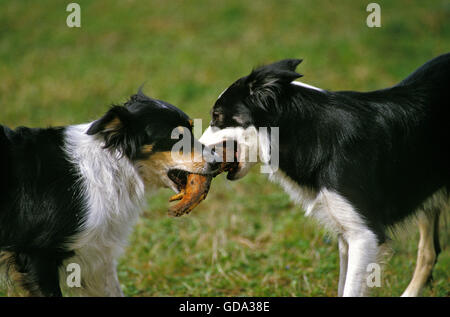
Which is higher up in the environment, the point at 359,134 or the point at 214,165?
the point at 359,134

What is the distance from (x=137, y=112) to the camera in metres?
3.52

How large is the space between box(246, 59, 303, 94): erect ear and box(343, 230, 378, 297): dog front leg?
1141 mm

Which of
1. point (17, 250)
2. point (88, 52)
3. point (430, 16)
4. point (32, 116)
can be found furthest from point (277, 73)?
point (430, 16)

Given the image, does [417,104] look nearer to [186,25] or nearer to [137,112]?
[137,112]

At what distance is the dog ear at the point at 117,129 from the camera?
333cm

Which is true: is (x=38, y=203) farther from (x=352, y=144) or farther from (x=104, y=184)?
(x=352, y=144)

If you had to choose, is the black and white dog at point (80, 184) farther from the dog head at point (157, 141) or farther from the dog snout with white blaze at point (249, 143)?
the dog snout with white blaze at point (249, 143)

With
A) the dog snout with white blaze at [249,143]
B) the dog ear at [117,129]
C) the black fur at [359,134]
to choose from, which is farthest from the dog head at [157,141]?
the black fur at [359,134]

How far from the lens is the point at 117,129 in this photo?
345 centimetres

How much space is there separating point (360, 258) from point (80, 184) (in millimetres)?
1956

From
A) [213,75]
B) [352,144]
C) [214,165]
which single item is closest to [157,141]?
[214,165]

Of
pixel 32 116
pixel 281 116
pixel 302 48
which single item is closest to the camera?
pixel 281 116

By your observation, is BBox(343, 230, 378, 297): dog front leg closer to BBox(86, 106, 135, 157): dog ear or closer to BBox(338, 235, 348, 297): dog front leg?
BBox(338, 235, 348, 297): dog front leg

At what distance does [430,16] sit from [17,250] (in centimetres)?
983
